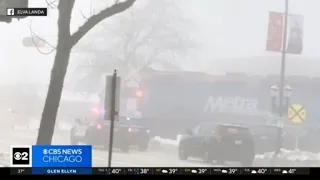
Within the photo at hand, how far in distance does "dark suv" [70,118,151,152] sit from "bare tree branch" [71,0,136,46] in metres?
0.37

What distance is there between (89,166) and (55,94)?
336mm

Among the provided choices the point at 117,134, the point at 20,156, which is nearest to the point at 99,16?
the point at 117,134

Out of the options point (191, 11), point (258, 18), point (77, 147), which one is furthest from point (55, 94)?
point (258, 18)

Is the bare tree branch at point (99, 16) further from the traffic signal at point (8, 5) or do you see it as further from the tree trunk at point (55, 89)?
the traffic signal at point (8, 5)

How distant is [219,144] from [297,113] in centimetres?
36

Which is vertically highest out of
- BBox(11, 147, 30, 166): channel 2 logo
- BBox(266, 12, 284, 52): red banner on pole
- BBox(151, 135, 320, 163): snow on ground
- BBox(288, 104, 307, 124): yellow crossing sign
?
BBox(266, 12, 284, 52): red banner on pole

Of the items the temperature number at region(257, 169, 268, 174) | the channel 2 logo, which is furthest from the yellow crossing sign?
the channel 2 logo

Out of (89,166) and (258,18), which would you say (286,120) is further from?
(89,166)

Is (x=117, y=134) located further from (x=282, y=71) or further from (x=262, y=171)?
(x=282, y=71)

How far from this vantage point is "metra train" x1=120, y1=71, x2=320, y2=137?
222 cm

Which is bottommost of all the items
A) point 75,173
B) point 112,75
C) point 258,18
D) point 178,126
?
point 75,173

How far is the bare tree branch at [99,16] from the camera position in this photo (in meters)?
2.23

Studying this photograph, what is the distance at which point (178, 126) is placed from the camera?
2.22 meters

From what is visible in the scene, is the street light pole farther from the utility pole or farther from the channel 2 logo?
the channel 2 logo
